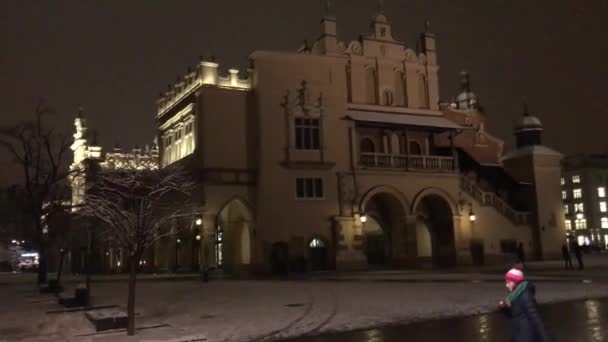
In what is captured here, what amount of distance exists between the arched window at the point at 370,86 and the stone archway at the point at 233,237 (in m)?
12.7

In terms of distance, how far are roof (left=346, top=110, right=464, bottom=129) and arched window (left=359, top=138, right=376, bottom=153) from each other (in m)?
2.05

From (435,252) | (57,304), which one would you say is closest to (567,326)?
(57,304)

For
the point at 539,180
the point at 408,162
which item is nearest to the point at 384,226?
the point at 408,162

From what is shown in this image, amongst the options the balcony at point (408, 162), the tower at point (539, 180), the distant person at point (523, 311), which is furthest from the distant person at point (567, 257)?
the distant person at point (523, 311)

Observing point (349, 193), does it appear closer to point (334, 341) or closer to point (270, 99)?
point (270, 99)

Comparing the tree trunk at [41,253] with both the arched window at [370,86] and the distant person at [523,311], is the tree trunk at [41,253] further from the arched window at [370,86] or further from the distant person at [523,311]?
the distant person at [523,311]

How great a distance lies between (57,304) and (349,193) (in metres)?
23.3

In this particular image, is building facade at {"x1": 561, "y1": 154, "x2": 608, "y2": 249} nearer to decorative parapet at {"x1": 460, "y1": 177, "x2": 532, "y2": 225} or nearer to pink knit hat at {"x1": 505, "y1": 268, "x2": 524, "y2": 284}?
decorative parapet at {"x1": 460, "y1": 177, "x2": 532, "y2": 225}

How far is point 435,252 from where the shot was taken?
47.6m

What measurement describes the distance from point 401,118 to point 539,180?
13.6 meters

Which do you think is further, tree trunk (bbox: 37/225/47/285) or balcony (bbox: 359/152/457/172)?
balcony (bbox: 359/152/457/172)

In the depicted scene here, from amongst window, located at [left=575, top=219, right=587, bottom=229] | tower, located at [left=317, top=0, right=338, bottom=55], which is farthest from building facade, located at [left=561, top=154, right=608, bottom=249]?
tower, located at [left=317, top=0, right=338, bottom=55]

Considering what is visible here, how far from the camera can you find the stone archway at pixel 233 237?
42.4m

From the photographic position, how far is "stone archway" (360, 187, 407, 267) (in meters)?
44.1
